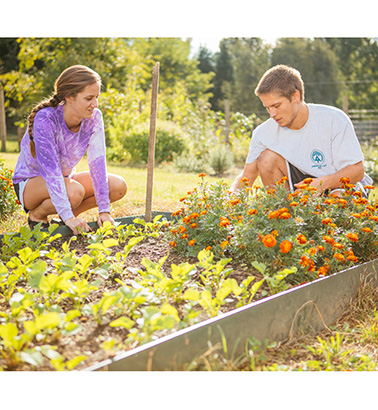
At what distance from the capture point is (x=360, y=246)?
8.11ft

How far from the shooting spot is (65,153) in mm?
2977

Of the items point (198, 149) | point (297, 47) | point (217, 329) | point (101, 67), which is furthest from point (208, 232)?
point (297, 47)

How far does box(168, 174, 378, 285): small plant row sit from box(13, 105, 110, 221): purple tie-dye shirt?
689mm

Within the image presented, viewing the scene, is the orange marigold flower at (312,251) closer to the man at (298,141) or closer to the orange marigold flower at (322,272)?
the orange marigold flower at (322,272)

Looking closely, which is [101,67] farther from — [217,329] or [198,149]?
[217,329]

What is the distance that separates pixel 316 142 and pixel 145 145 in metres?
6.14

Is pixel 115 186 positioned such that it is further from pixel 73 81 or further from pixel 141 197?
pixel 141 197

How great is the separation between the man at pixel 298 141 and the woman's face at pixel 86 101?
3.46 feet

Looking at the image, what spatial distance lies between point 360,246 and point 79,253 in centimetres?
167

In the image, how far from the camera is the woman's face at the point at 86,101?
107 inches

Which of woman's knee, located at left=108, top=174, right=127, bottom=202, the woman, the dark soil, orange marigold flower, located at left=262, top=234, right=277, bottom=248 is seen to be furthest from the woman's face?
orange marigold flower, located at left=262, top=234, right=277, bottom=248

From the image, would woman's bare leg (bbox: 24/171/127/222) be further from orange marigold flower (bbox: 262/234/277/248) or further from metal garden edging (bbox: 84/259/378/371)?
metal garden edging (bbox: 84/259/378/371)

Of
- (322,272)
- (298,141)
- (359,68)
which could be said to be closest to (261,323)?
(322,272)

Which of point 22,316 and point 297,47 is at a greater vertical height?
point 297,47
